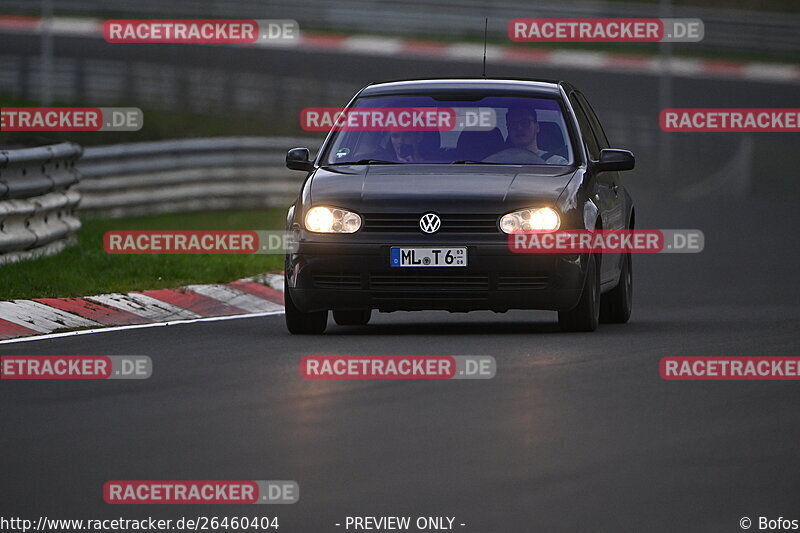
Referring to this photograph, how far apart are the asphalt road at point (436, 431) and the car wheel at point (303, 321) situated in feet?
0.77

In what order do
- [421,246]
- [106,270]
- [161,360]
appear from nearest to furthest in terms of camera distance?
1. [161,360]
2. [421,246]
3. [106,270]

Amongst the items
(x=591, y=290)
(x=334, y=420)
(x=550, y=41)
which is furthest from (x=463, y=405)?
(x=550, y=41)

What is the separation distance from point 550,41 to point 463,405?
153 ft

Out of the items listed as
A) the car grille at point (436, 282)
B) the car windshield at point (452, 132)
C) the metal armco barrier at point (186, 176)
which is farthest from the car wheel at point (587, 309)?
the metal armco barrier at point (186, 176)

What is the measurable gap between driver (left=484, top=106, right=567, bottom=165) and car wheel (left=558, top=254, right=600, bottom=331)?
88 centimetres

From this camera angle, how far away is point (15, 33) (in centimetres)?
4869

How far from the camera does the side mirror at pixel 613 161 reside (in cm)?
1323

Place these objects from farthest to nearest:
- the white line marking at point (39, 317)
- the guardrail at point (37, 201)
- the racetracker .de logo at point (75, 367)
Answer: the guardrail at point (37, 201)
the white line marking at point (39, 317)
the racetracker .de logo at point (75, 367)

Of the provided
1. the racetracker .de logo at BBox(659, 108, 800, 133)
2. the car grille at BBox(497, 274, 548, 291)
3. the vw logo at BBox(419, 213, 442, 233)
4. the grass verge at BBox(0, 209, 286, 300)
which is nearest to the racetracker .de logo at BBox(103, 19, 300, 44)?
the racetracker .de logo at BBox(659, 108, 800, 133)

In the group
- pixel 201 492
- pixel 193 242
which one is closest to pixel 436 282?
pixel 201 492

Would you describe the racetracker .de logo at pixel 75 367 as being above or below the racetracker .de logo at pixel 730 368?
below

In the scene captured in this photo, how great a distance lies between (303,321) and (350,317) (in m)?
0.92

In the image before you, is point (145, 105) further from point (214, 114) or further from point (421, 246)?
point (421, 246)

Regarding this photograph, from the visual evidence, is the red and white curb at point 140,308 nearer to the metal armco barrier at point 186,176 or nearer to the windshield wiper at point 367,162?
the windshield wiper at point 367,162
